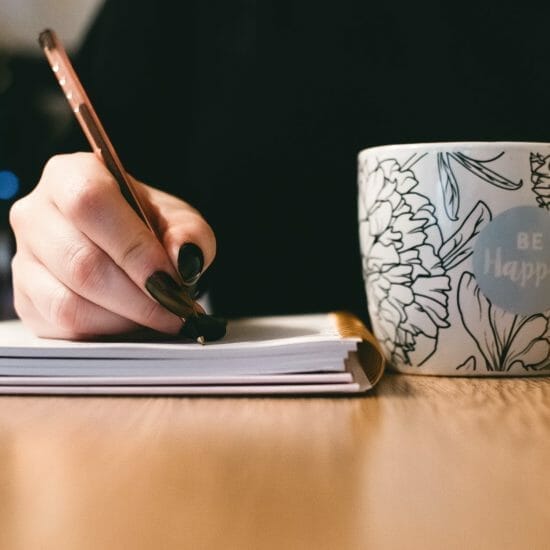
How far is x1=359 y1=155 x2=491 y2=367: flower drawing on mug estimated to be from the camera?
0.44 metres

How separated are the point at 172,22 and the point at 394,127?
306 mm

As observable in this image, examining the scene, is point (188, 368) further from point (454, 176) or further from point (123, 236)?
point (454, 176)

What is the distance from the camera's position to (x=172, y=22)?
847mm

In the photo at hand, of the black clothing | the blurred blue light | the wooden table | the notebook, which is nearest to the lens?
the wooden table

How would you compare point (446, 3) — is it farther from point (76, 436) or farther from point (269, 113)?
point (76, 436)

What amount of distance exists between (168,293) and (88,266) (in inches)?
2.1

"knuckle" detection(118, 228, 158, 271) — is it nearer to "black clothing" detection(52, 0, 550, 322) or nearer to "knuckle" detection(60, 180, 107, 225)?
"knuckle" detection(60, 180, 107, 225)

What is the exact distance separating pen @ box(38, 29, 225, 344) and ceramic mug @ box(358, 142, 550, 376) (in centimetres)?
12

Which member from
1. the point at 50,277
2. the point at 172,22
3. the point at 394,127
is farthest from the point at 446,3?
the point at 50,277

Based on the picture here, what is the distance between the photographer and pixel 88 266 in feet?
1.49

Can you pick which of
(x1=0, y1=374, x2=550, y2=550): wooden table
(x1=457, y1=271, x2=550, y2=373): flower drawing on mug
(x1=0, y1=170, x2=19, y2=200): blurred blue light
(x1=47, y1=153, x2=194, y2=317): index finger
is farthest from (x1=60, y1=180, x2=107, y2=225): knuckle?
(x1=0, y1=170, x2=19, y2=200): blurred blue light

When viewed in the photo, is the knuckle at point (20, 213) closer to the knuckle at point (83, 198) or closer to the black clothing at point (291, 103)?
the knuckle at point (83, 198)

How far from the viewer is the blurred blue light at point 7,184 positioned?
158 centimetres

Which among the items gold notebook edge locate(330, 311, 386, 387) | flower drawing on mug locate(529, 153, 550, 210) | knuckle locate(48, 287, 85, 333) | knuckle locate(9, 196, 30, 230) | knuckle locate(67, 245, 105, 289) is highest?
flower drawing on mug locate(529, 153, 550, 210)
